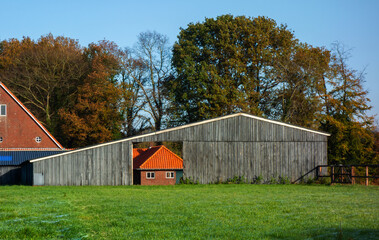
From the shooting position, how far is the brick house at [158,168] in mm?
53656

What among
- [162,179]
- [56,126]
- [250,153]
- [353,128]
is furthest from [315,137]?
[56,126]

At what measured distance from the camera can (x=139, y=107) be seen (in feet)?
188

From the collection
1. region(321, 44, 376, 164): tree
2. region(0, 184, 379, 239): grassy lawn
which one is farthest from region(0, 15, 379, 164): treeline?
region(0, 184, 379, 239): grassy lawn

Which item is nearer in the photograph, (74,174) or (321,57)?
(74,174)

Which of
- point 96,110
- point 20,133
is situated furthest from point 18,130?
point 96,110

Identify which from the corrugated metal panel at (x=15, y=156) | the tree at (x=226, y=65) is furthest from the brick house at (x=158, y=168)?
the corrugated metal panel at (x=15, y=156)

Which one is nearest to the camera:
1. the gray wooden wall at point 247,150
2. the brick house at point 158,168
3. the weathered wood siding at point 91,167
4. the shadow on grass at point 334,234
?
the shadow on grass at point 334,234

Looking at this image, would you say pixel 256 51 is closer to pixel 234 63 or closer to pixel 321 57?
pixel 234 63

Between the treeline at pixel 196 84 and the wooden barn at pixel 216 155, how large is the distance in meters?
12.8

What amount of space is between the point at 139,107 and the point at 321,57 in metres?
20.3

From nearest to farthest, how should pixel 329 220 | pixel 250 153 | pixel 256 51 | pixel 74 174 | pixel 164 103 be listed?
1. pixel 329 220
2. pixel 74 174
3. pixel 250 153
4. pixel 256 51
5. pixel 164 103

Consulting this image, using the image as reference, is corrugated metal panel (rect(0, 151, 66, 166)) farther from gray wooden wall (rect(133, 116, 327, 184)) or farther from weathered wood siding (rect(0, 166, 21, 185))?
gray wooden wall (rect(133, 116, 327, 184))

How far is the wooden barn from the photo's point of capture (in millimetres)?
35281

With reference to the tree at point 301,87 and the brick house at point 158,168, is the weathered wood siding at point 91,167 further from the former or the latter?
the tree at point 301,87
